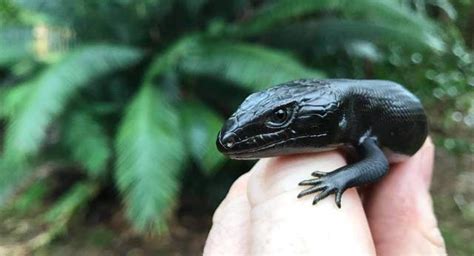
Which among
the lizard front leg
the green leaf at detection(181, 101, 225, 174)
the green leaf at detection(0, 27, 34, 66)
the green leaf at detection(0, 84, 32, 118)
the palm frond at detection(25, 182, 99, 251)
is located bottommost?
the palm frond at detection(25, 182, 99, 251)

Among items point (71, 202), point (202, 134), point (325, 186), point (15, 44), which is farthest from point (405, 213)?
point (15, 44)

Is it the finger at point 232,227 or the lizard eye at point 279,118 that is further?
the finger at point 232,227

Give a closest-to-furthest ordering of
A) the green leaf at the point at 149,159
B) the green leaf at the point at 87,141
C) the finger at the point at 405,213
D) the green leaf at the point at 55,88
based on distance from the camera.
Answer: the finger at the point at 405,213
the green leaf at the point at 149,159
the green leaf at the point at 55,88
the green leaf at the point at 87,141

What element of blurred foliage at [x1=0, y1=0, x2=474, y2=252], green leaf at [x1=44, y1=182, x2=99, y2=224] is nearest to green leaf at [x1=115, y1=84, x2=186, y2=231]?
blurred foliage at [x1=0, y1=0, x2=474, y2=252]

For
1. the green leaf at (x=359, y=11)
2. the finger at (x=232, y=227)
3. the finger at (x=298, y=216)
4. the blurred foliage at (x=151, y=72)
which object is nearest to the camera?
the finger at (x=298, y=216)

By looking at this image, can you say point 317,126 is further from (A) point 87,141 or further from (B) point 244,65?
(A) point 87,141

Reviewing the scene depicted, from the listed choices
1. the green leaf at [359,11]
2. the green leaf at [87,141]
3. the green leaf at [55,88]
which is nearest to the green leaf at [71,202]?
the green leaf at [87,141]

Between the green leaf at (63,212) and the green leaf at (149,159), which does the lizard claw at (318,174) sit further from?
the green leaf at (63,212)

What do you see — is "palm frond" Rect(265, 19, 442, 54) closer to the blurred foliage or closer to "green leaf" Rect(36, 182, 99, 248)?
the blurred foliage
